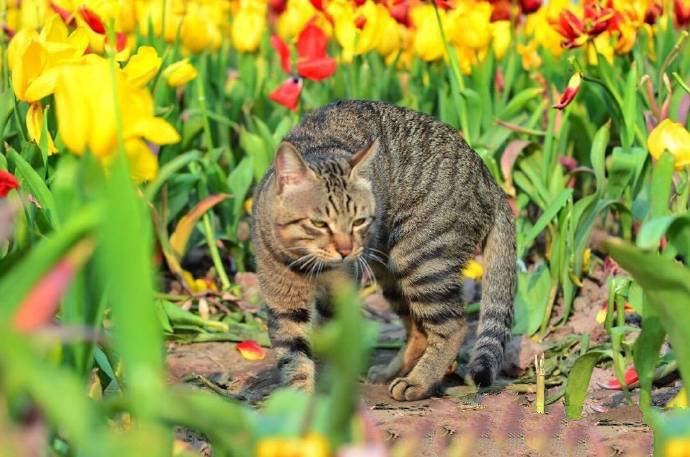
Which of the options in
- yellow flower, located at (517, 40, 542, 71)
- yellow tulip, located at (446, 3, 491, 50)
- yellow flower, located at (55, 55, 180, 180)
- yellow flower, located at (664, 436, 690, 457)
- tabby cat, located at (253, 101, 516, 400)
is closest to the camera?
yellow flower, located at (664, 436, 690, 457)

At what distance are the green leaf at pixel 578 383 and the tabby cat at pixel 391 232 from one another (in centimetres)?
73

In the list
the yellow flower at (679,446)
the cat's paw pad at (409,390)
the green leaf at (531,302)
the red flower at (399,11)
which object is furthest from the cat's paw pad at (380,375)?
the yellow flower at (679,446)

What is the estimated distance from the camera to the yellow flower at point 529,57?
5596 mm

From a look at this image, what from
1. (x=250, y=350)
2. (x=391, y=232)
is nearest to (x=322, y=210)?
(x=391, y=232)

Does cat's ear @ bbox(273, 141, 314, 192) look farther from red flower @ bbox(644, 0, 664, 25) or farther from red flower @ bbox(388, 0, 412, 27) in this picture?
red flower @ bbox(644, 0, 664, 25)

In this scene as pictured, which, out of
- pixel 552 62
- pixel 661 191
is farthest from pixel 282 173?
pixel 552 62

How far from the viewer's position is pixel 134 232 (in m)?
1.51

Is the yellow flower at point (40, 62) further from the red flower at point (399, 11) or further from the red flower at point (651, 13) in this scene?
the red flower at point (651, 13)

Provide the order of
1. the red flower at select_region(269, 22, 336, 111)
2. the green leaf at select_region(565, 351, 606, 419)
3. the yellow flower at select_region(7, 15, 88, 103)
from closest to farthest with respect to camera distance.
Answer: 1. the yellow flower at select_region(7, 15, 88, 103)
2. the green leaf at select_region(565, 351, 606, 419)
3. the red flower at select_region(269, 22, 336, 111)

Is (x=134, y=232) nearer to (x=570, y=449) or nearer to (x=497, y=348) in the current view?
(x=570, y=449)

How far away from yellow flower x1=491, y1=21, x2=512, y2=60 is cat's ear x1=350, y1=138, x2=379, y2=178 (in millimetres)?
1555

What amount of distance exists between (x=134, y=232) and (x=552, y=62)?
4.13 metres

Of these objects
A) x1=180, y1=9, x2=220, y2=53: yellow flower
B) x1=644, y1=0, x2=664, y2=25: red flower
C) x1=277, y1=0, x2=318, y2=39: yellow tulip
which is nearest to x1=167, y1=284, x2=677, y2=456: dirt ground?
x1=644, y1=0, x2=664, y2=25: red flower

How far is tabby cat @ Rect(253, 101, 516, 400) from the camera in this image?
381cm
